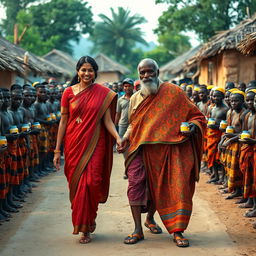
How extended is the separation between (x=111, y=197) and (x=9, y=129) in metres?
2.18

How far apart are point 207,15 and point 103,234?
2138 centimetres

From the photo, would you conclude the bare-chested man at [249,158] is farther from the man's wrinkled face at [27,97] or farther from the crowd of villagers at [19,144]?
the man's wrinkled face at [27,97]

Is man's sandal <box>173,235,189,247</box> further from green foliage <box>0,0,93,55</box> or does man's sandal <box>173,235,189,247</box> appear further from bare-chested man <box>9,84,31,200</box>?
green foliage <box>0,0,93,55</box>

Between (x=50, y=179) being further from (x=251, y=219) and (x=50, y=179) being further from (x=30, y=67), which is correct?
(x=30, y=67)

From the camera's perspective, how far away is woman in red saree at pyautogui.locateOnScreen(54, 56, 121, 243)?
551 centimetres

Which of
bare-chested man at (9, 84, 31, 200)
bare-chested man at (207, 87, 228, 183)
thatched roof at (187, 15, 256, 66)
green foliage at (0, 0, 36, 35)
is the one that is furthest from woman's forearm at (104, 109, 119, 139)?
green foliage at (0, 0, 36, 35)

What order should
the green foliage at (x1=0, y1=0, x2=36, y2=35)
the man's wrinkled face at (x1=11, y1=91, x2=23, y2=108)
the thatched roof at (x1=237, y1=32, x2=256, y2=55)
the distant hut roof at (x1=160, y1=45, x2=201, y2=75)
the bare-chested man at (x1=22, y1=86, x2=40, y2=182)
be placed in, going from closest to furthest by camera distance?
1. the man's wrinkled face at (x1=11, y1=91, x2=23, y2=108)
2. the bare-chested man at (x1=22, y1=86, x2=40, y2=182)
3. the thatched roof at (x1=237, y1=32, x2=256, y2=55)
4. the distant hut roof at (x1=160, y1=45, x2=201, y2=75)
5. the green foliage at (x1=0, y1=0, x2=36, y2=35)

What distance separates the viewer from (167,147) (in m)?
5.60

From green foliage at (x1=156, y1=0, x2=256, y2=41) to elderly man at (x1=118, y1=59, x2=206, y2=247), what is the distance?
20073 millimetres

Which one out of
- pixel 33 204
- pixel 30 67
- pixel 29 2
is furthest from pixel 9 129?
pixel 29 2

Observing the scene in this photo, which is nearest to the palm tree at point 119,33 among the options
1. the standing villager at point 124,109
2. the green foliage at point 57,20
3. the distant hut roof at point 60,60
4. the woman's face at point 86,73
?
the green foliage at point 57,20

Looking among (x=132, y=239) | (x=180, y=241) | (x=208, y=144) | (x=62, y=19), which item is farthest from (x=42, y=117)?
(x=62, y=19)

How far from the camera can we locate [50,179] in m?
10.1

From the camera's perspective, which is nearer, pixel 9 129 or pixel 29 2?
pixel 9 129
